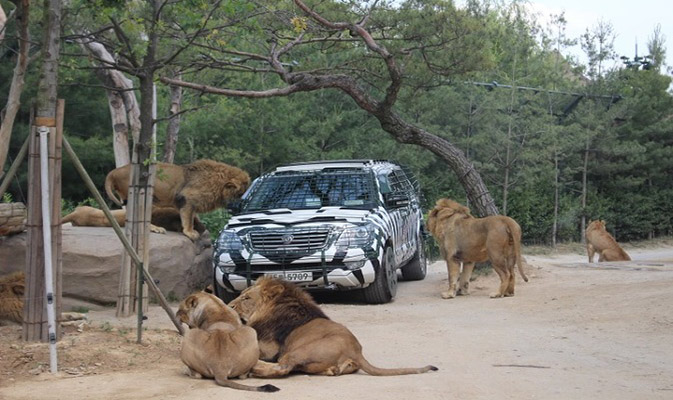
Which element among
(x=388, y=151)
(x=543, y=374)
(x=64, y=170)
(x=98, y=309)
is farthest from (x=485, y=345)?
(x=64, y=170)

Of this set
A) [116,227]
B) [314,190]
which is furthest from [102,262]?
[116,227]

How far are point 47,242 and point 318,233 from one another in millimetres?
4803

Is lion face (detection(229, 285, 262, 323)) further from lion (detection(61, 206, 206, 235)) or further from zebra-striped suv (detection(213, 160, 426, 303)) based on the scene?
lion (detection(61, 206, 206, 235))

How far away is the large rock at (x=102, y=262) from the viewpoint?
1126cm

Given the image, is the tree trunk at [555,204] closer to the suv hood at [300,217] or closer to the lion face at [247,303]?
the suv hood at [300,217]

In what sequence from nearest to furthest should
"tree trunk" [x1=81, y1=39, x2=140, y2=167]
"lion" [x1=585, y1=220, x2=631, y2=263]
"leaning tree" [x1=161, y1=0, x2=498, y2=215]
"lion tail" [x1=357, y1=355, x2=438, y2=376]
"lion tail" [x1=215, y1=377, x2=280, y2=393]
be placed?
"lion tail" [x1=215, y1=377, x2=280, y2=393] < "lion tail" [x1=357, y1=355, x2=438, y2=376] < "leaning tree" [x1=161, y1=0, x2=498, y2=215] < "tree trunk" [x1=81, y1=39, x2=140, y2=167] < "lion" [x1=585, y1=220, x2=631, y2=263]

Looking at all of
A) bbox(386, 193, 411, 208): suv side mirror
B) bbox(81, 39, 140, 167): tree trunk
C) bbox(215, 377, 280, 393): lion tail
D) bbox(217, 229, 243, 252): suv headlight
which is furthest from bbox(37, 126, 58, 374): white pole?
bbox(81, 39, 140, 167): tree trunk

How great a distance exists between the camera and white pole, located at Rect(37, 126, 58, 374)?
23.9 feet

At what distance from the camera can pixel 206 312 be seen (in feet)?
25.1

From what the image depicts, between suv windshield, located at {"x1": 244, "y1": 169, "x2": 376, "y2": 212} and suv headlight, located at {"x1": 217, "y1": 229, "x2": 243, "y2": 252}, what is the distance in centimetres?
82

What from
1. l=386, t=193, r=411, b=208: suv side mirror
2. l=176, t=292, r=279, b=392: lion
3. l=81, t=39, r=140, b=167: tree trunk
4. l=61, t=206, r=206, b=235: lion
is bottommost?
l=176, t=292, r=279, b=392: lion

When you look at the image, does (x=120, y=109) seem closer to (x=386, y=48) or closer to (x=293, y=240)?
(x=386, y=48)

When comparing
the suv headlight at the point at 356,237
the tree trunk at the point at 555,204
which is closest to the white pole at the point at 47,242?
the suv headlight at the point at 356,237

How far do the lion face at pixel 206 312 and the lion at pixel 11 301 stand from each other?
2.19 meters
